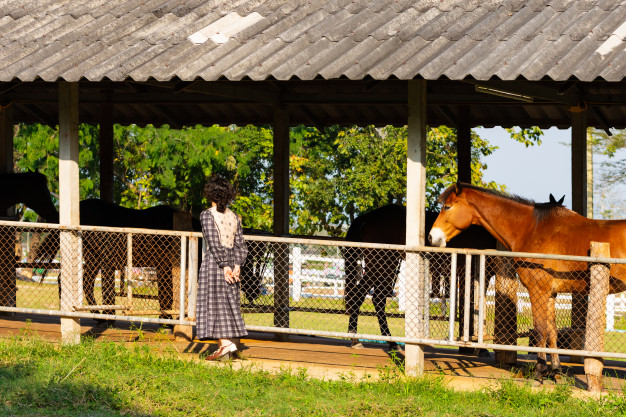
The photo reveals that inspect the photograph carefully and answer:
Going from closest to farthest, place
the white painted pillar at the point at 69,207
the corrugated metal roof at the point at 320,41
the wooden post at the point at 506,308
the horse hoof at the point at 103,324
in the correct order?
the corrugated metal roof at the point at 320,41
the wooden post at the point at 506,308
the white painted pillar at the point at 69,207
the horse hoof at the point at 103,324

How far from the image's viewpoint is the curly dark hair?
342 inches

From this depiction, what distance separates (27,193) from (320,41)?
5.55m

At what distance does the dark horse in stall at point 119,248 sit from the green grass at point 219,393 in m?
2.24

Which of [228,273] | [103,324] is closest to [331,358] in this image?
[228,273]

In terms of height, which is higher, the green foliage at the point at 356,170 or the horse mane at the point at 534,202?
the green foliage at the point at 356,170

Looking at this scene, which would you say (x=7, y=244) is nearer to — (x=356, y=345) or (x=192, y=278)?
(x=192, y=278)

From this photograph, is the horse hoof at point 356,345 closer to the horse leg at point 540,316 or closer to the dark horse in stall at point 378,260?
the dark horse in stall at point 378,260

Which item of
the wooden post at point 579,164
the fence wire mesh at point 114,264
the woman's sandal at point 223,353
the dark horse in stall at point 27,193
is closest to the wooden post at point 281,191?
the fence wire mesh at point 114,264

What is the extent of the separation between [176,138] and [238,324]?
Result: 673 inches

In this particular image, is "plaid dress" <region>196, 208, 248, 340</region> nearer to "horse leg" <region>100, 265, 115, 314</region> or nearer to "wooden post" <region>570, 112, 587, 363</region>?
"horse leg" <region>100, 265, 115, 314</region>

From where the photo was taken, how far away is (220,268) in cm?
885

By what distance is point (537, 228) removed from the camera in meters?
8.79

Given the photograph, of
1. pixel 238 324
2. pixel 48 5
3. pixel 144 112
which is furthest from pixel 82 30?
pixel 144 112

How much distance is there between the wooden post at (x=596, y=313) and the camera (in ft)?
26.3
